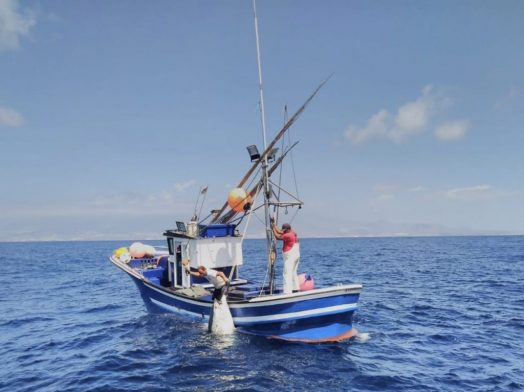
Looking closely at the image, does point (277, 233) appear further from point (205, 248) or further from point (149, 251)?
point (149, 251)

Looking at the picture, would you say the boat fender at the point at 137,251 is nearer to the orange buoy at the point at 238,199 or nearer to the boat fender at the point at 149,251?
the boat fender at the point at 149,251

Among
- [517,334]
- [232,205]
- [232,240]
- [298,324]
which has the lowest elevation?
[517,334]

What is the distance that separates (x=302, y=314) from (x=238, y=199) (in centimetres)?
570

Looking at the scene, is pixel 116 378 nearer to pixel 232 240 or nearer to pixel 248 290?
pixel 248 290

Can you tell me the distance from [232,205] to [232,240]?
7.75 ft

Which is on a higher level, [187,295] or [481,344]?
[187,295]

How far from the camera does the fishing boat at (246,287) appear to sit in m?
12.8

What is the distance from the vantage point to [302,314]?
41.7 feet

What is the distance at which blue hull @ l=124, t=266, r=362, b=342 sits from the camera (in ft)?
41.4

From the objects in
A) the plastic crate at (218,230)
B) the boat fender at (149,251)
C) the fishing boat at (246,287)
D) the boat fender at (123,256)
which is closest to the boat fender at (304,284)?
the fishing boat at (246,287)

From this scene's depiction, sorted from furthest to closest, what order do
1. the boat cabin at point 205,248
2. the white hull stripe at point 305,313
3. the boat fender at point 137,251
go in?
the boat fender at point 137,251, the boat cabin at point 205,248, the white hull stripe at point 305,313

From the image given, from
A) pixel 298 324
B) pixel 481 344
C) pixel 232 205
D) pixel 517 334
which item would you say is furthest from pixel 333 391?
pixel 517 334

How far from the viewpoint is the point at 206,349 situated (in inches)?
502

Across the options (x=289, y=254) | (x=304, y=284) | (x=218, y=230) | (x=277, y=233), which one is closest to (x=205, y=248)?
(x=218, y=230)
